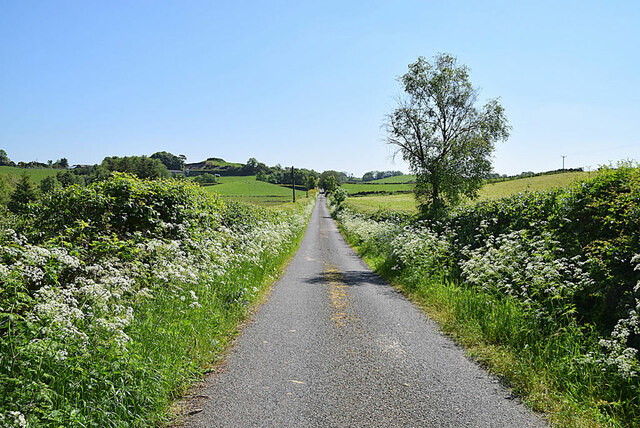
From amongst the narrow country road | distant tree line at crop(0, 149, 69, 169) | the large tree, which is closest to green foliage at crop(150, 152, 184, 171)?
distant tree line at crop(0, 149, 69, 169)

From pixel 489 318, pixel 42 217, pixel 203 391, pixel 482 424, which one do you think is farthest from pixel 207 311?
pixel 489 318

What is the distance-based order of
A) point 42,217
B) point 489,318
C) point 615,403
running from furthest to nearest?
1. point 42,217
2. point 489,318
3. point 615,403

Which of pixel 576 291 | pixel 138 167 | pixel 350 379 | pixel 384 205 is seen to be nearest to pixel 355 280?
pixel 576 291

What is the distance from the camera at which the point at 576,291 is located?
18.5 feet

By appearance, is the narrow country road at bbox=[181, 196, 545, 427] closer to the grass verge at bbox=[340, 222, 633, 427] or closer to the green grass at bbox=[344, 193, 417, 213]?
the grass verge at bbox=[340, 222, 633, 427]

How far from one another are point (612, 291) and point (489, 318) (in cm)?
188

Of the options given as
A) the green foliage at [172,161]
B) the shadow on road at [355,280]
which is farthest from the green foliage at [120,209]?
the green foliage at [172,161]

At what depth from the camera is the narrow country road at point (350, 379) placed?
Answer: 3.83 metres

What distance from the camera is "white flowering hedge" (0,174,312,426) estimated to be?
10.7 ft

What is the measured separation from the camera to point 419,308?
27.7ft

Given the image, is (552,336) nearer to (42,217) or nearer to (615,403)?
(615,403)

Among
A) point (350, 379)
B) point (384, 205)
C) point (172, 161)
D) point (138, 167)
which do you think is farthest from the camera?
point (172, 161)

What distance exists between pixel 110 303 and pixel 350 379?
11.8ft

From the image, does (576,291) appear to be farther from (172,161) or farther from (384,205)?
(172,161)
